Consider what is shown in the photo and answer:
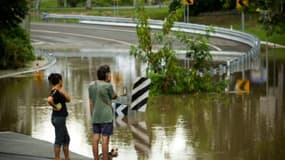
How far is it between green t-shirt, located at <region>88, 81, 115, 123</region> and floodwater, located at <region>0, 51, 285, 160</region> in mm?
1907

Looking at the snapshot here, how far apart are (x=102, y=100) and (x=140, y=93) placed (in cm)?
731

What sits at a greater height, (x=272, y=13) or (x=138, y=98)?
(x=272, y=13)

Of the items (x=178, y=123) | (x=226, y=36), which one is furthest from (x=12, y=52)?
(x=226, y=36)

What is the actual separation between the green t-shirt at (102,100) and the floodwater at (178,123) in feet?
6.26

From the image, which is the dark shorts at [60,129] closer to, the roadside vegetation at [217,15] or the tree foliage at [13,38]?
the tree foliage at [13,38]

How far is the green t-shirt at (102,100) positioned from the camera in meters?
11.7

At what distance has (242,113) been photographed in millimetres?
19078

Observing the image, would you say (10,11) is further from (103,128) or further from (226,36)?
(226,36)

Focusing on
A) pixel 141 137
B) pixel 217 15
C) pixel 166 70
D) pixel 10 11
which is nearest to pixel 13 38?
pixel 10 11

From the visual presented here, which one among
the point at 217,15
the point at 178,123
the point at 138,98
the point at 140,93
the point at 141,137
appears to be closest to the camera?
the point at 141,137

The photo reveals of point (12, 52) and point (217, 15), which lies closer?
point (12, 52)

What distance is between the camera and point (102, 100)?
1166 centimetres

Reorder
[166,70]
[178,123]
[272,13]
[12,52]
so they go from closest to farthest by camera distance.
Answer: [178,123] < [272,13] < [166,70] < [12,52]

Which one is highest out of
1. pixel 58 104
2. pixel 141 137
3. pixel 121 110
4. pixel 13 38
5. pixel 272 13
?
pixel 272 13
